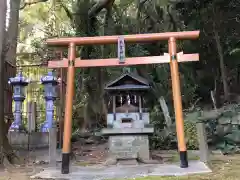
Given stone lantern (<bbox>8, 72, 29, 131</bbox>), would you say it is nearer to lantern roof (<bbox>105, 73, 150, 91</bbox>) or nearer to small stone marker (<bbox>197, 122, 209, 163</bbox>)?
lantern roof (<bbox>105, 73, 150, 91</bbox>)

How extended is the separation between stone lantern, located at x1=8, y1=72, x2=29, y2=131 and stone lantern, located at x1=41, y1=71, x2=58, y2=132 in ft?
1.88

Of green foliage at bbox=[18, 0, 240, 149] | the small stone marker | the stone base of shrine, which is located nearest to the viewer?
the small stone marker

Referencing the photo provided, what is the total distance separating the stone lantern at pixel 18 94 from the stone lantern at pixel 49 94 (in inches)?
22.5

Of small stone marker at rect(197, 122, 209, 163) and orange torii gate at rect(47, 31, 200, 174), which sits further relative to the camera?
small stone marker at rect(197, 122, 209, 163)

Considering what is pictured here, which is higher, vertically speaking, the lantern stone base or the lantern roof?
the lantern roof

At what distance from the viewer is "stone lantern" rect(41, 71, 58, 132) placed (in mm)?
8508

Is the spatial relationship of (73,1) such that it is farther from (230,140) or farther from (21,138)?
(230,140)

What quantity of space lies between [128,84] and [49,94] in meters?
2.94

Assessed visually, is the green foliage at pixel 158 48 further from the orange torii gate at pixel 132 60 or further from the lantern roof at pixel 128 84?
the orange torii gate at pixel 132 60

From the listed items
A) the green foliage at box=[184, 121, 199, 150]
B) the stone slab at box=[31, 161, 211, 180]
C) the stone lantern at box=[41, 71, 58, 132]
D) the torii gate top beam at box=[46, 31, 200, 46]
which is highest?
the torii gate top beam at box=[46, 31, 200, 46]

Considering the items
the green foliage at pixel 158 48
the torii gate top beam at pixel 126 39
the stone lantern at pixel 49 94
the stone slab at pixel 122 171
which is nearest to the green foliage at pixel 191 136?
the green foliage at pixel 158 48

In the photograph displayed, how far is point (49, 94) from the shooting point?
337 inches

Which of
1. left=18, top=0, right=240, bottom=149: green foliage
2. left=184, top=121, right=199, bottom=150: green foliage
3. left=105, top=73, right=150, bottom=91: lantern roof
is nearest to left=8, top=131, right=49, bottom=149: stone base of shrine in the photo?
left=18, top=0, right=240, bottom=149: green foliage

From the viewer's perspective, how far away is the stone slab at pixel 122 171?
4.89 m
